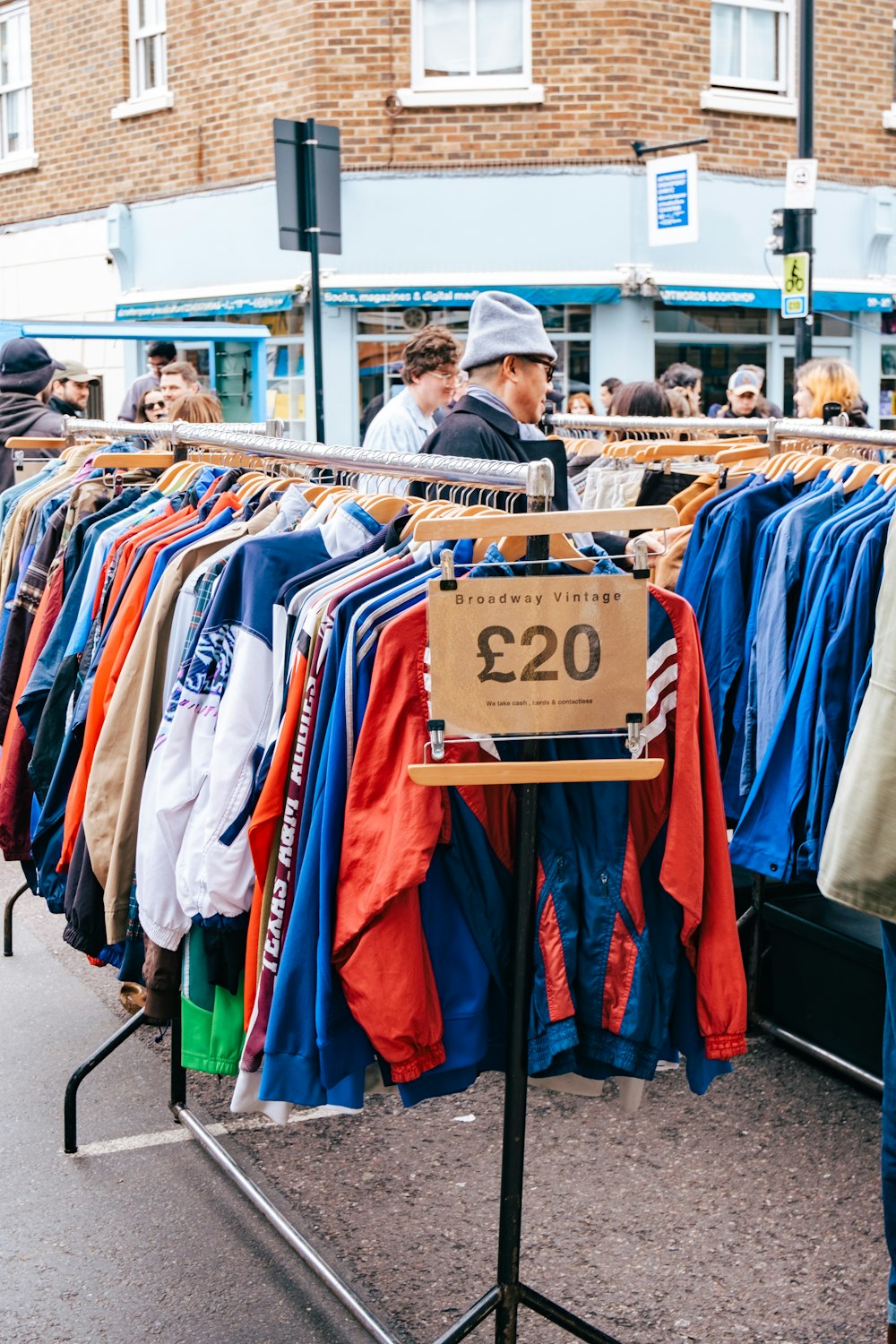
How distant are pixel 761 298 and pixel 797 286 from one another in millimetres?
3829

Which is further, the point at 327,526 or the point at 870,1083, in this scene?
the point at 870,1083

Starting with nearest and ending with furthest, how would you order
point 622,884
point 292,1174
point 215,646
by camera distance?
point 622,884
point 215,646
point 292,1174

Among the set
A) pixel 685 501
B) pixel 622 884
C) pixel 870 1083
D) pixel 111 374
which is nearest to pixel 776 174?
pixel 111 374

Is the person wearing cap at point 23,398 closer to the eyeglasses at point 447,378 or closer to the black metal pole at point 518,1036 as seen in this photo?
the eyeglasses at point 447,378

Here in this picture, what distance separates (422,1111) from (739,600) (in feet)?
5.74

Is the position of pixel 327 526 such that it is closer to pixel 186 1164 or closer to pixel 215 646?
pixel 215 646

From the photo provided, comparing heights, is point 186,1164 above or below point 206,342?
below

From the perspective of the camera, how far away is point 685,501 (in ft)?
16.1

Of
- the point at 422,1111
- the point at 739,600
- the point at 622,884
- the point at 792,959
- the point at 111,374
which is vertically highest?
the point at 111,374

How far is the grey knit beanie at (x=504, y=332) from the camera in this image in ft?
15.3

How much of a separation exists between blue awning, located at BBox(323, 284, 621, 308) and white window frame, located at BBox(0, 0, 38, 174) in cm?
578

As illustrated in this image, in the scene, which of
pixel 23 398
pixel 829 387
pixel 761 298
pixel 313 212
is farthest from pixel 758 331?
pixel 23 398

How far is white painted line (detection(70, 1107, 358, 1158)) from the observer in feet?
13.3

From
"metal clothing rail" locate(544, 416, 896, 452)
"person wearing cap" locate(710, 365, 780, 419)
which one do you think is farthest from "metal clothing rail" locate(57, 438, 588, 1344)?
"person wearing cap" locate(710, 365, 780, 419)
